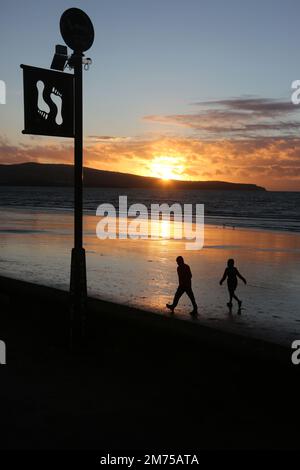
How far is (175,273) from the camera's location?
67.6ft

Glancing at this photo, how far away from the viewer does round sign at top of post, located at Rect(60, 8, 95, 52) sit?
7996mm

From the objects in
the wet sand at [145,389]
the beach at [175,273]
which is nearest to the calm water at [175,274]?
the beach at [175,273]

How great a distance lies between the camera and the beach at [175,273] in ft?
43.9

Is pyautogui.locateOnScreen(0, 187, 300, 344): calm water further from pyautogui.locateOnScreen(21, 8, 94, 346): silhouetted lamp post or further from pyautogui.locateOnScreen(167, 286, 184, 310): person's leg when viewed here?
pyautogui.locateOnScreen(21, 8, 94, 346): silhouetted lamp post

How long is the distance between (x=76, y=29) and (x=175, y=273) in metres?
13.6

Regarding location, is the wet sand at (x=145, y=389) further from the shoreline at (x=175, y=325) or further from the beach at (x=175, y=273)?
the beach at (x=175, y=273)

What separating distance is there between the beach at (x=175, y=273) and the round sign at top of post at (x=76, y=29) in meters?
7.02

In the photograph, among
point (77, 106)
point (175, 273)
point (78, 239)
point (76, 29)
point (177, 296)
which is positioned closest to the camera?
point (76, 29)

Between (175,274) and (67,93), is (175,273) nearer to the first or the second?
(175,274)

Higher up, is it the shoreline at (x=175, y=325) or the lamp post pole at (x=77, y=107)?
the lamp post pole at (x=77, y=107)

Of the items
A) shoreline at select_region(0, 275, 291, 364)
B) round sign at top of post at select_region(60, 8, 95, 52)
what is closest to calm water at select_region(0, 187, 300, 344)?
shoreline at select_region(0, 275, 291, 364)

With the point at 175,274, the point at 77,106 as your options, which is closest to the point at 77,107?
the point at 77,106

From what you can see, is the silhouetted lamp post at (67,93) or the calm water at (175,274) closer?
the silhouetted lamp post at (67,93)
